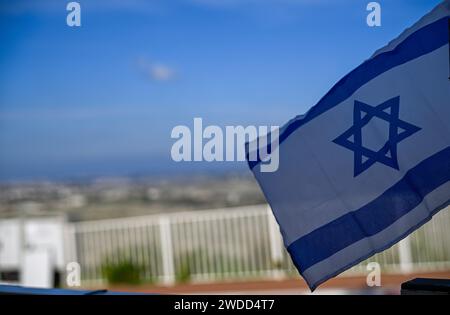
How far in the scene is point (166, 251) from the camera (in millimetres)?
6855

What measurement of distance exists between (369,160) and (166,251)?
422 centimetres

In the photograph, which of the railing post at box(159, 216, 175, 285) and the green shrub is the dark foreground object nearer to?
the green shrub

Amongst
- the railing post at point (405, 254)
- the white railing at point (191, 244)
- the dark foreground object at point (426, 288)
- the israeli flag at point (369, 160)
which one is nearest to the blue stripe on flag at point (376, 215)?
the israeli flag at point (369, 160)

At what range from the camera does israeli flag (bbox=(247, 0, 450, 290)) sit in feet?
9.41

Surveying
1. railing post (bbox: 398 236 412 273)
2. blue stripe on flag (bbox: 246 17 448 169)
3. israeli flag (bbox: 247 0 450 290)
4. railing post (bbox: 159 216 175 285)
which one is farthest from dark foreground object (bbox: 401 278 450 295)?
railing post (bbox: 159 216 175 285)

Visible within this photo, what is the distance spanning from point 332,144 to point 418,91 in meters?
0.39

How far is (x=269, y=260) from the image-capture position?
6625 mm

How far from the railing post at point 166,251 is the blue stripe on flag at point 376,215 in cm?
384

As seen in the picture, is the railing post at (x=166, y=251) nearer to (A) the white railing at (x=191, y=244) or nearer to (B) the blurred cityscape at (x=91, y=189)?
(A) the white railing at (x=191, y=244)

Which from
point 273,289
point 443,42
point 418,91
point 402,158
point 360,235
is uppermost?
point 443,42

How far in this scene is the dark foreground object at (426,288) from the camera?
261cm
